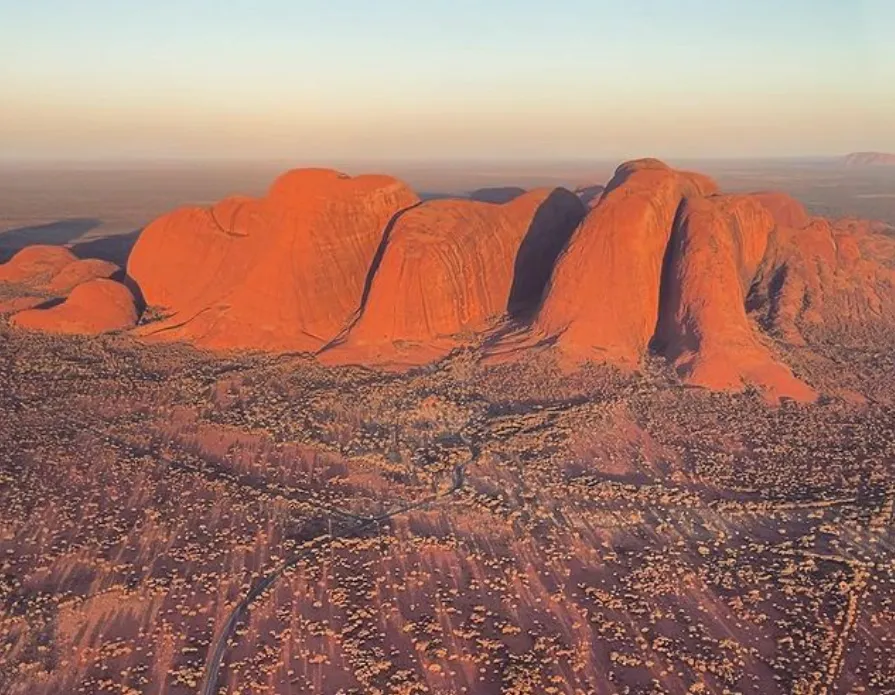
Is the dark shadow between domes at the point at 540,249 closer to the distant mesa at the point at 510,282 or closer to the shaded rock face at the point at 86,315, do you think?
the distant mesa at the point at 510,282

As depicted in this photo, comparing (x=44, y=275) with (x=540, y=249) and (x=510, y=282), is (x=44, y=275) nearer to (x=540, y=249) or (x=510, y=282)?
(x=510, y=282)

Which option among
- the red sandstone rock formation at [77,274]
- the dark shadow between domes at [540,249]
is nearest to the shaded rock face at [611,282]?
the dark shadow between domes at [540,249]

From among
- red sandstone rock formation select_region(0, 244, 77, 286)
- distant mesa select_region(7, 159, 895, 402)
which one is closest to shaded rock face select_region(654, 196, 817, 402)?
distant mesa select_region(7, 159, 895, 402)

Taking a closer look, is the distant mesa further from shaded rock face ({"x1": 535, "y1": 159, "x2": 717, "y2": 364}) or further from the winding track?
the winding track

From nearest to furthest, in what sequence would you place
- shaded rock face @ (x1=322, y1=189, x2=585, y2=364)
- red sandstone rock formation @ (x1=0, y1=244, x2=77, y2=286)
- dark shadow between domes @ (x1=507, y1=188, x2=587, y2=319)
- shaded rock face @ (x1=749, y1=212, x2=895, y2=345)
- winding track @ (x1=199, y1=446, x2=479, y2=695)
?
1. winding track @ (x1=199, y1=446, x2=479, y2=695)
2. shaded rock face @ (x1=322, y1=189, x2=585, y2=364)
3. shaded rock face @ (x1=749, y1=212, x2=895, y2=345)
4. dark shadow between domes @ (x1=507, y1=188, x2=587, y2=319)
5. red sandstone rock formation @ (x1=0, y1=244, x2=77, y2=286)

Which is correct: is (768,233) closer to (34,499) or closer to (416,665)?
(416,665)

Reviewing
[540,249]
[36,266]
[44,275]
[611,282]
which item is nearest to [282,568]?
[611,282]
